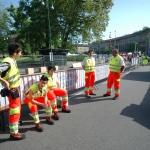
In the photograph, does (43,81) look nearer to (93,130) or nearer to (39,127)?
(39,127)

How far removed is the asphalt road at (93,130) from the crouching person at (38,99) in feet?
0.66

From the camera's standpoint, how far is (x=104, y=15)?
27.9 m

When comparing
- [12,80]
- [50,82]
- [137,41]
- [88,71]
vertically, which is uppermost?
[137,41]

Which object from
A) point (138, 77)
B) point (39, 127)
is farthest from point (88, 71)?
point (138, 77)

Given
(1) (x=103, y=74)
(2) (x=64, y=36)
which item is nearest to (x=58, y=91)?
(1) (x=103, y=74)

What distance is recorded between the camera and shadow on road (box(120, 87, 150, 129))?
14.2 ft

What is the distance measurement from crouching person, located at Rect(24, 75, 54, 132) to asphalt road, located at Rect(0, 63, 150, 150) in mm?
200

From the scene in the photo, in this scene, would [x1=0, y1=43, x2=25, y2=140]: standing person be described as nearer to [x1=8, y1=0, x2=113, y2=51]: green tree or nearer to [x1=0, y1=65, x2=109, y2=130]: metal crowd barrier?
[x1=0, y1=65, x2=109, y2=130]: metal crowd barrier

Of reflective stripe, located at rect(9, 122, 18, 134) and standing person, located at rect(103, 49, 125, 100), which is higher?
standing person, located at rect(103, 49, 125, 100)

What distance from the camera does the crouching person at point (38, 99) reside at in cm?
388

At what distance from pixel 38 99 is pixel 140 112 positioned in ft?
9.54

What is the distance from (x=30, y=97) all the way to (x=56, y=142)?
1172 millimetres

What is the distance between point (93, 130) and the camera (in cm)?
382

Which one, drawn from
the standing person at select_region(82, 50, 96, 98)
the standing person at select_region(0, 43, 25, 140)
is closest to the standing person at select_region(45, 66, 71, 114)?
the standing person at select_region(0, 43, 25, 140)
